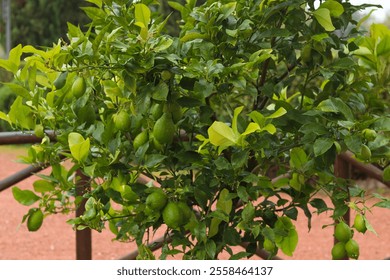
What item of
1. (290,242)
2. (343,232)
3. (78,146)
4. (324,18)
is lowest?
(290,242)

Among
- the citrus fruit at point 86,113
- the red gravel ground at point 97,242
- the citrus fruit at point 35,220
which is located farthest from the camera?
the red gravel ground at point 97,242

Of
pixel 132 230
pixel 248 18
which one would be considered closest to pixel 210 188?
pixel 132 230

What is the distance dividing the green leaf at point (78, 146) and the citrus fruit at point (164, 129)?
113 millimetres

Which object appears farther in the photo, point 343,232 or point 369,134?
point 343,232

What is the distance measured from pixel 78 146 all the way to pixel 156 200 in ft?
0.49

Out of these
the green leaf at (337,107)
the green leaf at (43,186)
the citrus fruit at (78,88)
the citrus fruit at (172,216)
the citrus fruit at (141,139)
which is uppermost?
the citrus fruit at (78,88)

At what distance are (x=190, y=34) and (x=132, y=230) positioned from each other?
14.1 inches

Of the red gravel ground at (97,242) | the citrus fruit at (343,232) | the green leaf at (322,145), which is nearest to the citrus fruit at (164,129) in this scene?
the green leaf at (322,145)

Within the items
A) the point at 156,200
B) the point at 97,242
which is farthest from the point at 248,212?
the point at 97,242

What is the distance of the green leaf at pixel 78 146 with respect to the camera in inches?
43.9

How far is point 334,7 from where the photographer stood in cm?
118

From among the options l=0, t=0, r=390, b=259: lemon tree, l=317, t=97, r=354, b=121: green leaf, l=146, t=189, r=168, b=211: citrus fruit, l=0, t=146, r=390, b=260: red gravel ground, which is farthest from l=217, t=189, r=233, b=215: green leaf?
l=0, t=146, r=390, b=260: red gravel ground

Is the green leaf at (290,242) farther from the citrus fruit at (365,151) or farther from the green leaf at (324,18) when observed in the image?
→ the green leaf at (324,18)

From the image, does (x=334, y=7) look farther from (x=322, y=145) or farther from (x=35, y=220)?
(x=35, y=220)
